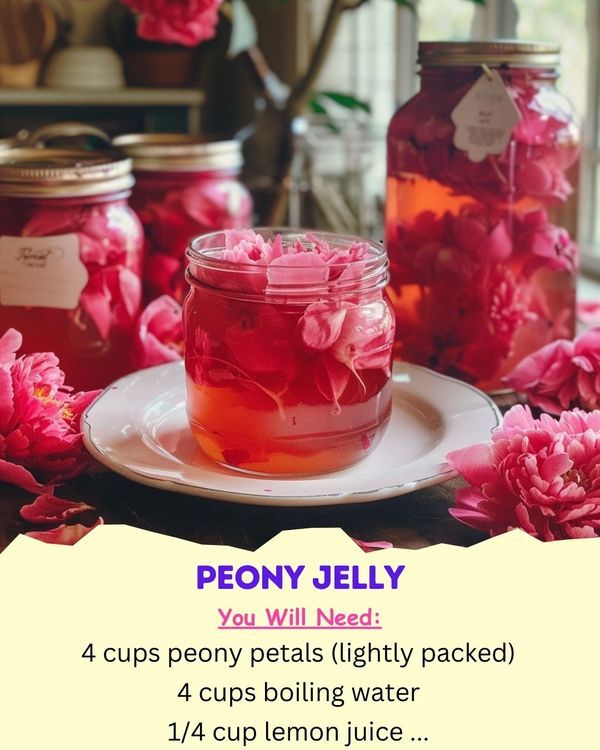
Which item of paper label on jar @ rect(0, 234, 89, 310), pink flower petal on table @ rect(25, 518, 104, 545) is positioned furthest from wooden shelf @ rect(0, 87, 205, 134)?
pink flower petal on table @ rect(25, 518, 104, 545)

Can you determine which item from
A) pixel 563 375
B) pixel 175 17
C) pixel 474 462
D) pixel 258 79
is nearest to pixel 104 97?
pixel 258 79

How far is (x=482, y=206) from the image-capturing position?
0.77m

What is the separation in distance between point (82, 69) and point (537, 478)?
5.45 ft

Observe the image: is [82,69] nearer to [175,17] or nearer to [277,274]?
[175,17]

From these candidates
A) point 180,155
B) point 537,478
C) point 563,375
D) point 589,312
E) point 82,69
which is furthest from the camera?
point 82,69

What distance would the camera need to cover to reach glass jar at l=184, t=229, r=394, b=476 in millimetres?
568

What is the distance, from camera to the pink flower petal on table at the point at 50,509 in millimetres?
585

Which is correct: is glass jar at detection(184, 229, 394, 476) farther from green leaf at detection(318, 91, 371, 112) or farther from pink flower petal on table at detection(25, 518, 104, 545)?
green leaf at detection(318, 91, 371, 112)

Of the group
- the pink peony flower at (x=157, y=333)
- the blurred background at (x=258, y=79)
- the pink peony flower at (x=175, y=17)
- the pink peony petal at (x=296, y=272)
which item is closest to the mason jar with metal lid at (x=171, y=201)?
the pink peony flower at (x=157, y=333)

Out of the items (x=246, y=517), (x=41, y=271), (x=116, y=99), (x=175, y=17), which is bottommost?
(x=246, y=517)

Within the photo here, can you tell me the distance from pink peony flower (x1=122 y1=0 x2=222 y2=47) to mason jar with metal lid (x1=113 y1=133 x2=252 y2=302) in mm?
239

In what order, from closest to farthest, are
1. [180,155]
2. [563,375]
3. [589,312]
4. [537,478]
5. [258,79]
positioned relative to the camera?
[537,478] < [563,375] < [180,155] < [589,312] < [258,79]

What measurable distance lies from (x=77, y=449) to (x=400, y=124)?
1.20 ft

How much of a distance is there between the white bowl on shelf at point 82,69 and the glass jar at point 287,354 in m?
1.48
